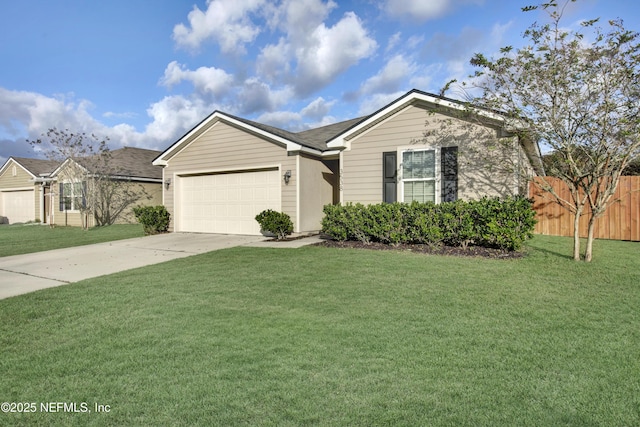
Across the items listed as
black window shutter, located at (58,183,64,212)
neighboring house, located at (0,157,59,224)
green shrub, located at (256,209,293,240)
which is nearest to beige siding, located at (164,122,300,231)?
green shrub, located at (256,209,293,240)

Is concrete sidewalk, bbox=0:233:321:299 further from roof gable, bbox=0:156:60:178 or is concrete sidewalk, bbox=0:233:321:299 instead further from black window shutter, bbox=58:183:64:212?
roof gable, bbox=0:156:60:178

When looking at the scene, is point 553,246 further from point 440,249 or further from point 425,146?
point 425,146

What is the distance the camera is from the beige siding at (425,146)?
8.80 meters

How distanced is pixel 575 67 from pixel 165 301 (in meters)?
8.30

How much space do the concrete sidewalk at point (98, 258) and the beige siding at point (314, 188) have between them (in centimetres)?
112

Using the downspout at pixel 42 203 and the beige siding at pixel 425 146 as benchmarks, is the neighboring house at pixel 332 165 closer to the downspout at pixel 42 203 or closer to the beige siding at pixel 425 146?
the beige siding at pixel 425 146

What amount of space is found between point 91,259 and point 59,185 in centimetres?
1443

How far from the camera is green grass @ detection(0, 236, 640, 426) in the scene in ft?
7.40

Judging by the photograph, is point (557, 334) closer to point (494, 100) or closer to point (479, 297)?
point (479, 297)

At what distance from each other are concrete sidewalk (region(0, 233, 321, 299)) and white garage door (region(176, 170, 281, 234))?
2.48 ft

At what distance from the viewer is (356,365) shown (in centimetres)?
284

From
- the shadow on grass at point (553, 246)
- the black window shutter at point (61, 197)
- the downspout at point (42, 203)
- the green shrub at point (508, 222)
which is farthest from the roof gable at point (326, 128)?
the downspout at point (42, 203)

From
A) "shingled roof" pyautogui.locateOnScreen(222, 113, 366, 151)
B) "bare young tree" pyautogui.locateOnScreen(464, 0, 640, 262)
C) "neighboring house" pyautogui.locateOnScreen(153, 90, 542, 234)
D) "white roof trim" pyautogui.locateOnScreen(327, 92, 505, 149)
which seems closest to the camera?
"bare young tree" pyautogui.locateOnScreen(464, 0, 640, 262)

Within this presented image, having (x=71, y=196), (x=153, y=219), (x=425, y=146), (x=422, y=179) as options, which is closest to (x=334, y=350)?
(x=422, y=179)
